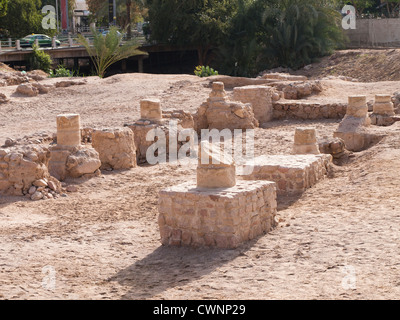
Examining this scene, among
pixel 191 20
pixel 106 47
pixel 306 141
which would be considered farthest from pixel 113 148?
pixel 191 20

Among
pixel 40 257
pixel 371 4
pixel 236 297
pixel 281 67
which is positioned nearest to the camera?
pixel 236 297

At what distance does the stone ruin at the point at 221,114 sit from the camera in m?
15.5

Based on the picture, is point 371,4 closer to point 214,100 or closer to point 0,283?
point 214,100

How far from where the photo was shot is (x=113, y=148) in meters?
12.1

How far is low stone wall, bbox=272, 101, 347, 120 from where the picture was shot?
17.0m

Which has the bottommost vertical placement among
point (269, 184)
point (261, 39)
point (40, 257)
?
point (40, 257)

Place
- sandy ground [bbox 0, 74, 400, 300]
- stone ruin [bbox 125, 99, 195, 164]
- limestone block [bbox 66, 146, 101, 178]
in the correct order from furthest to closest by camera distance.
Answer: stone ruin [bbox 125, 99, 195, 164] < limestone block [bbox 66, 146, 101, 178] < sandy ground [bbox 0, 74, 400, 300]

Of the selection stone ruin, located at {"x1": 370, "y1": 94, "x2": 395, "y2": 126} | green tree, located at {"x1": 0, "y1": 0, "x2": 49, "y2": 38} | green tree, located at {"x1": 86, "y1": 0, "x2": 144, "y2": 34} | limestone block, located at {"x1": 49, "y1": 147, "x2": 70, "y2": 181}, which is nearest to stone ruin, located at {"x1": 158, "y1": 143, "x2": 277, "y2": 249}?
limestone block, located at {"x1": 49, "y1": 147, "x2": 70, "y2": 181}

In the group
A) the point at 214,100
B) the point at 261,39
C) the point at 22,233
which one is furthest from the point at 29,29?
the point at 22,233

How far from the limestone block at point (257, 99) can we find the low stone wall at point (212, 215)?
384 inches

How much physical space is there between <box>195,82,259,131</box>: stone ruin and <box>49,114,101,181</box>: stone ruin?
4.47 m

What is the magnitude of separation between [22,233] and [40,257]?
3.63 feet

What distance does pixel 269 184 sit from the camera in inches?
307

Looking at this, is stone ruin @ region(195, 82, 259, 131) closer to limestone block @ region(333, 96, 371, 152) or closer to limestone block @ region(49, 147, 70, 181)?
limestone block @ region(333, 96, 371, 152)
